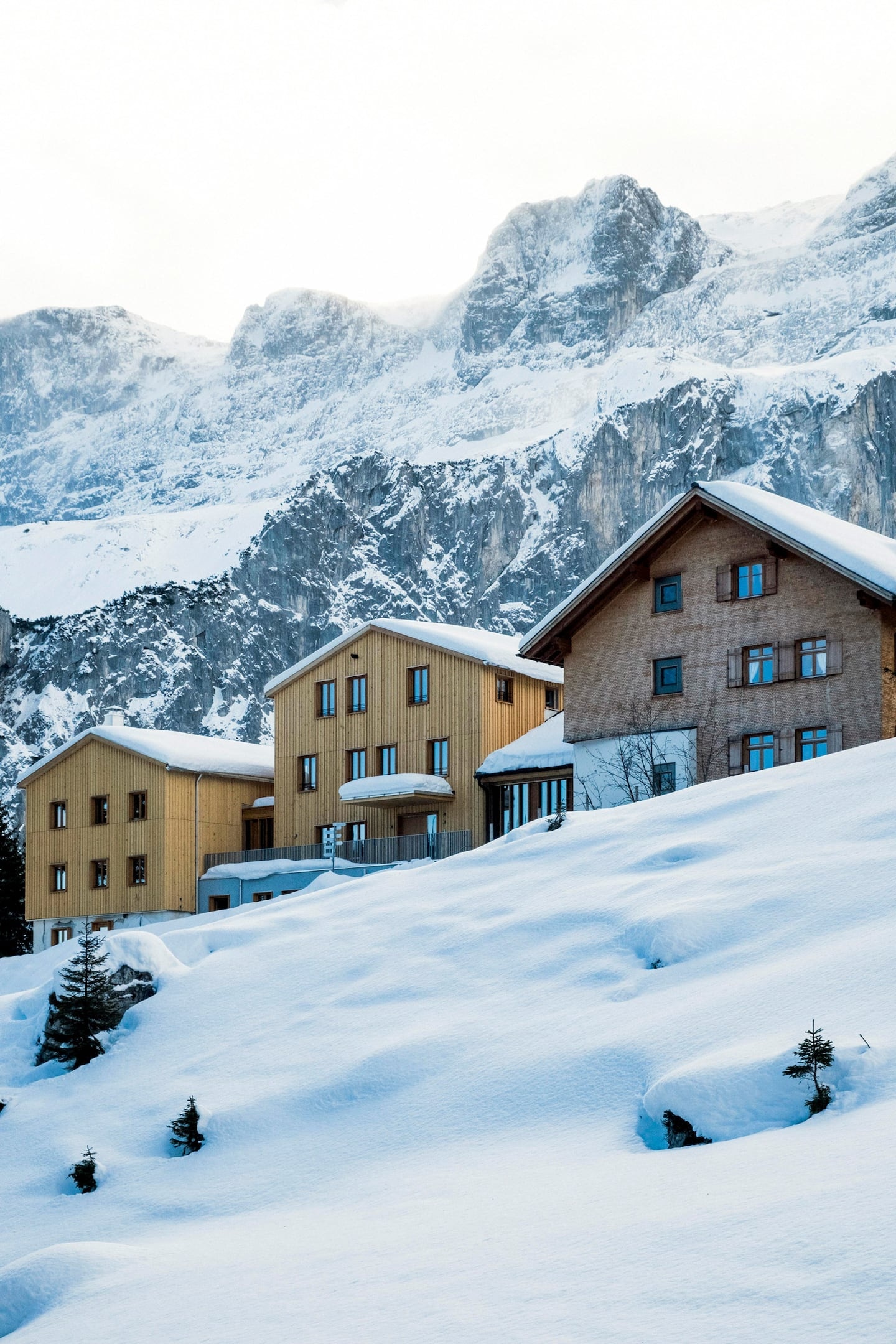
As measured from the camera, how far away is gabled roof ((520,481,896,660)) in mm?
36938

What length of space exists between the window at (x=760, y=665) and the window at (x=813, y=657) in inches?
30.2

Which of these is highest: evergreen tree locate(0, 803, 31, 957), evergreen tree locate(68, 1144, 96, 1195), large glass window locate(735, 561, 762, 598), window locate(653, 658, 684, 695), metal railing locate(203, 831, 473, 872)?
large glass window locate(735, 561, 762, 598)

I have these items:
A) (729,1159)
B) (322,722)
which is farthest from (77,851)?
(729,1159)

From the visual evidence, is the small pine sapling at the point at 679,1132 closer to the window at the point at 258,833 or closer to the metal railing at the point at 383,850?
the metal railing at the point at 383,850

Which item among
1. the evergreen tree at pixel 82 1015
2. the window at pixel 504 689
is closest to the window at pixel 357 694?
the window at pixel 504 689

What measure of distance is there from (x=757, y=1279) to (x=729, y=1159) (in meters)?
2.65

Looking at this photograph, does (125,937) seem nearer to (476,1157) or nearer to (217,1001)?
(217,1001)

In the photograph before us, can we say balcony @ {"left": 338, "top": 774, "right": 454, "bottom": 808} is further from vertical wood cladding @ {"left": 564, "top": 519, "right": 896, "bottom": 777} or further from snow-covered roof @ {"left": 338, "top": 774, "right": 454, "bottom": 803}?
vertical wood cladding @ {"left": 564, "top": 519, "right": 896, "bottom": 777}

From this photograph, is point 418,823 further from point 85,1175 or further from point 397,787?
point 85,1175

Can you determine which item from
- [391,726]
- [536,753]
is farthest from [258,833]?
[536,753]

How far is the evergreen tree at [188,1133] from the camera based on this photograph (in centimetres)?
1469

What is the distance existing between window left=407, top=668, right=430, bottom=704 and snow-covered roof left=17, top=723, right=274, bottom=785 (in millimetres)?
7739

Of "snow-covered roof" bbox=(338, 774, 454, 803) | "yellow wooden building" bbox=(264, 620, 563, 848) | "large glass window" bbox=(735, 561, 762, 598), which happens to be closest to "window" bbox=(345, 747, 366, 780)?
"yellow wooden building" bbox=(264, 620, 563, 848)

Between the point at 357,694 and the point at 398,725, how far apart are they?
2211 mm
